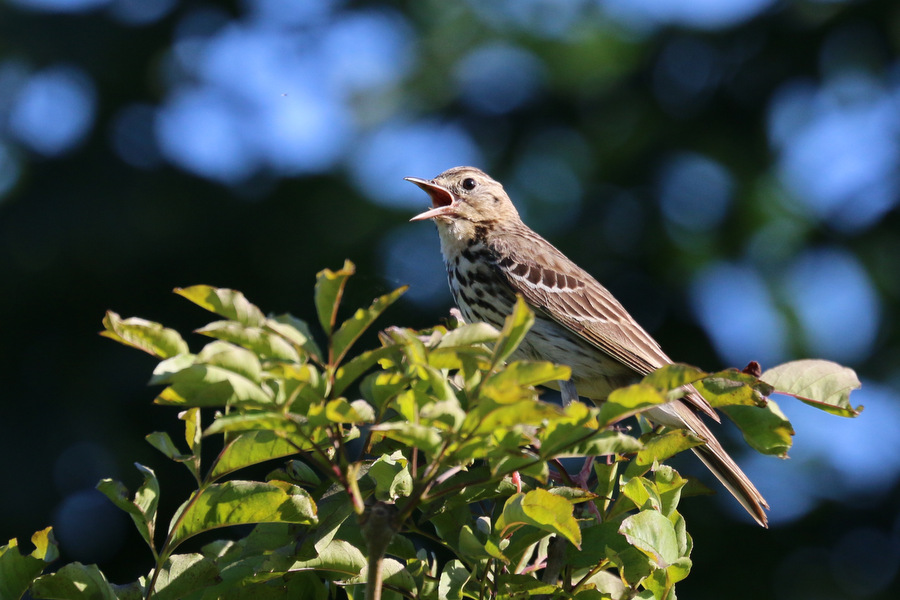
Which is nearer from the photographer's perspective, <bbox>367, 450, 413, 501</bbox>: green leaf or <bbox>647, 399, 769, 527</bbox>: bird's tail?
<bbox>367, 450, 413, 501</bbox>: green leaf

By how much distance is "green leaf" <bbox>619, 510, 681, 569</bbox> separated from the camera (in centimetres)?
186

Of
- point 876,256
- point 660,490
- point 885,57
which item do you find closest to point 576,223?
point 876,256

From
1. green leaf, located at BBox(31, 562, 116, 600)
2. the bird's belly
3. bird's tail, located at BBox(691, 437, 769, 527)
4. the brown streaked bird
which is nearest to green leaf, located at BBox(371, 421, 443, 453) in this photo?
green leaf, located at BBox(31, 562, 116, 600)

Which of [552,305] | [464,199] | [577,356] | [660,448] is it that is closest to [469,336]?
[660,448]

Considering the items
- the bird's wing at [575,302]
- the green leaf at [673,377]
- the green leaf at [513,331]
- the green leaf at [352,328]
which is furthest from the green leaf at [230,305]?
the bird's wing at [575,302]

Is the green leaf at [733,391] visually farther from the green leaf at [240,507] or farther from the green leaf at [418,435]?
the green leaf at [240,507]

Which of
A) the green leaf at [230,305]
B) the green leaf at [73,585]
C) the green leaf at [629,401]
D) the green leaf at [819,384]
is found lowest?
the green leaf at [73,585]

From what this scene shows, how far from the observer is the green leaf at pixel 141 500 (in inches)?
74.0

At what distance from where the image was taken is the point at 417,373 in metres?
1.51

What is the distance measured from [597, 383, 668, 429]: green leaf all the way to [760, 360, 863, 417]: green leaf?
0.67m

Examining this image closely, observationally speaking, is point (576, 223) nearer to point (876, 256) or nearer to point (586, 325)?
point (876, 256)

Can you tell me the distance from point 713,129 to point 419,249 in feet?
10.4

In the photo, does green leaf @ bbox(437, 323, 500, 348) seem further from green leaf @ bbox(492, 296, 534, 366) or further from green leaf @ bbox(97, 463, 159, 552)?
green leaf @ bbox(97, 463, 159, 552)

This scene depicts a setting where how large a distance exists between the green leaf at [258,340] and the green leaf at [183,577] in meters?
0.66
